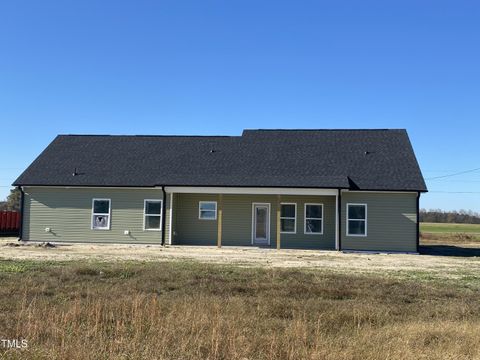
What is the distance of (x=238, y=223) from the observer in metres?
24.5

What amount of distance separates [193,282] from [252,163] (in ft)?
49.2

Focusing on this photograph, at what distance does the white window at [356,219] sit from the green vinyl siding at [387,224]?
150 mm

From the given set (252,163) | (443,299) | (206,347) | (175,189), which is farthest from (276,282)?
(252,163)

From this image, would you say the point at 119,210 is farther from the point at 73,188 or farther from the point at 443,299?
the point at 443,299

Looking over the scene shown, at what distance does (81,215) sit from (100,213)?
947 mm

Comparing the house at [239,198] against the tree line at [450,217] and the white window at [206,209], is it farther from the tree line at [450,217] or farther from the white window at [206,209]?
the tree line at [450,217]

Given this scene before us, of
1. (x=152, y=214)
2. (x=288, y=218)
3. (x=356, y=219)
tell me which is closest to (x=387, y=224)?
(x=356, y=219)

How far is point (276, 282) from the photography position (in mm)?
11406

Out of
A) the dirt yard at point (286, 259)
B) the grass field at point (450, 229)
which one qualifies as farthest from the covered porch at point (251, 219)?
the grass field at point (450, 229)

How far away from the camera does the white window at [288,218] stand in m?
24.4

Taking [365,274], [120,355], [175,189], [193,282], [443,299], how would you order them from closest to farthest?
[120,355] < [443,299] < [193,282] < [365,274] < [175,189]

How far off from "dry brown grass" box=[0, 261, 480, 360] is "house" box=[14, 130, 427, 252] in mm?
10813

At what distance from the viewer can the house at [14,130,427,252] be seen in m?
23.0

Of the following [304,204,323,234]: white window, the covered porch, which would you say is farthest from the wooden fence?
[304,204,323,234]: white window
